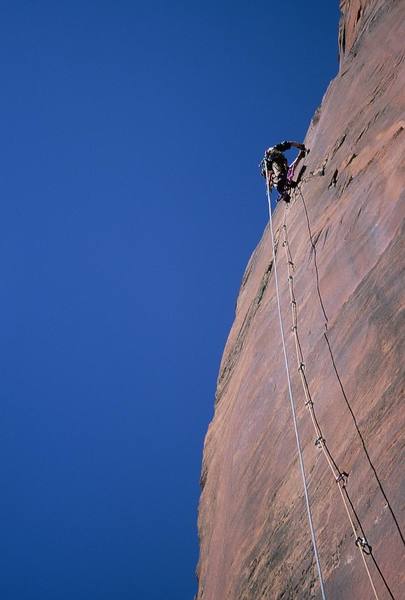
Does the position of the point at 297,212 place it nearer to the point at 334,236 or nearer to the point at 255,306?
the point at 255,306

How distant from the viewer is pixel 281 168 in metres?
10.8

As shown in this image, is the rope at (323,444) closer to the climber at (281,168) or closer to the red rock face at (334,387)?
the red rock face at (334,387)

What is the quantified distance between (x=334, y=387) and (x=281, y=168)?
265 inches

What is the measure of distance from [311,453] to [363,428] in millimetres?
873

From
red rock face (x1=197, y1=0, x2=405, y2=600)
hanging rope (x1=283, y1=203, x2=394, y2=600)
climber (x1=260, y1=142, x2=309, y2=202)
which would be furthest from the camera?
climber (x1=260, y1=142, x2=309, y2=202)

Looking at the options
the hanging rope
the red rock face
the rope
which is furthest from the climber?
the hanging rope

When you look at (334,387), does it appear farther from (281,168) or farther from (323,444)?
(281,168)

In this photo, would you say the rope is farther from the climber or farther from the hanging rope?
the climber

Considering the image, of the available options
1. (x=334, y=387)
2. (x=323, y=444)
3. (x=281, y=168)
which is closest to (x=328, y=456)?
(x=323, y=444)

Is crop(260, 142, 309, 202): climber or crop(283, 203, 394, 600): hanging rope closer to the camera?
crop(283, 203, 394, 600): hanging rope

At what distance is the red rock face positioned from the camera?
4266 millimetres

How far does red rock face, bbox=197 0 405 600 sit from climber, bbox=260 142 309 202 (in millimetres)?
697

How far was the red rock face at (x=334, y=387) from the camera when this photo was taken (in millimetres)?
4266

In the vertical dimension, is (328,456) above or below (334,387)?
below
